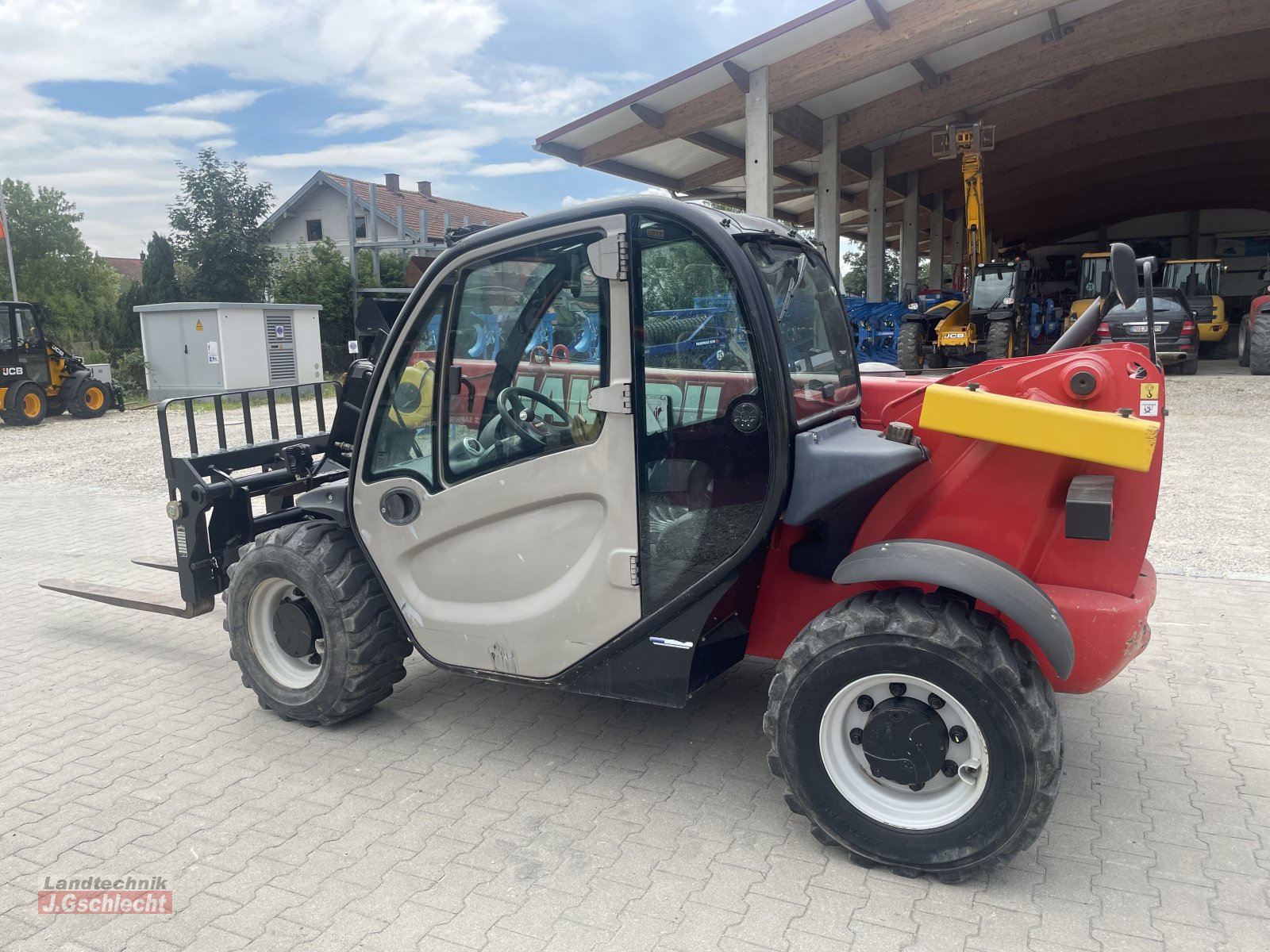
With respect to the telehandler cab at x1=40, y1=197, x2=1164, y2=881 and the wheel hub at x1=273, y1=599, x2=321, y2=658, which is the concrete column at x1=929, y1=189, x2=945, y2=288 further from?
the wheel hub at x1=273, y1=599, x2=321, y2=658

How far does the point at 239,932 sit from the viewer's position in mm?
2645

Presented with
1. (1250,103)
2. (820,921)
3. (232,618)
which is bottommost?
(820,921)

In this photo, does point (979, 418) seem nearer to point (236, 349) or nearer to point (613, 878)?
point (613, 878)

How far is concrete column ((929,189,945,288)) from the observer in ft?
98.9

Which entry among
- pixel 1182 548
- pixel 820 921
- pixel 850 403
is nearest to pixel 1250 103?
pixel 1182 548

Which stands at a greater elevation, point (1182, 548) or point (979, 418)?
point (979, 418)

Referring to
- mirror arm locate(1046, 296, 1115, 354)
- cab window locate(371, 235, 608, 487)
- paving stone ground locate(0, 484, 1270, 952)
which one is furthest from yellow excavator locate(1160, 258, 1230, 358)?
cab window locate(371, 235, 608, 487)

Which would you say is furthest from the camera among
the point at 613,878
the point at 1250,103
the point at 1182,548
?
the point at 1250,103

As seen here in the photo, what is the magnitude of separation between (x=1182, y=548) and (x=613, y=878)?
5.36m

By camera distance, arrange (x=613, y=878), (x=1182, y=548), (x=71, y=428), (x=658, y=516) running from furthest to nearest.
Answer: (x=71, y=428), (x=1182, y=548), (x=658, y=516), (x=613, y=878)

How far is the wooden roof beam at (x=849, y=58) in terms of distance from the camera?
12.0 metres

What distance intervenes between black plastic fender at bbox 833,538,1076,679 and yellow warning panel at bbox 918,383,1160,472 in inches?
14.6

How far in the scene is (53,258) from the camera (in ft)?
164

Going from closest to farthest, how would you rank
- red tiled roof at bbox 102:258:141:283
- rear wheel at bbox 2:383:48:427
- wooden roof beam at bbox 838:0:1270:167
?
wooden roof beam at bbox 838:0:1270:167
rear wheel at bbox 2:383:48:427
red tiled roof at bbox 102:258:141:283
